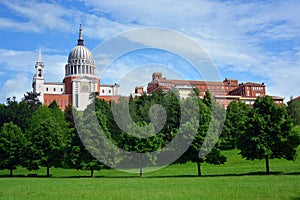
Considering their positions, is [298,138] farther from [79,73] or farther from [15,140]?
[79,73]

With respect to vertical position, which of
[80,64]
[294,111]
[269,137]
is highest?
[80,64]

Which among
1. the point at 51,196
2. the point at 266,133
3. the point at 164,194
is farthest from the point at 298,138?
the point at 51,196

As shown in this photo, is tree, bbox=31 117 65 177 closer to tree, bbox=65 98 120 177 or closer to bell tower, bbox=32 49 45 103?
tree, bbox=65 98 120 177

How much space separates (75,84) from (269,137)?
119755mm

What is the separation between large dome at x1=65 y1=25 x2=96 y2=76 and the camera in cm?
15525

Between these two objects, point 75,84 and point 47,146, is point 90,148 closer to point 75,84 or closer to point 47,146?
point 47,146

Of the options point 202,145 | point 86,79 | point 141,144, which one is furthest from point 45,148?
point 86,79

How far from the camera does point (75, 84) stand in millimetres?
150625

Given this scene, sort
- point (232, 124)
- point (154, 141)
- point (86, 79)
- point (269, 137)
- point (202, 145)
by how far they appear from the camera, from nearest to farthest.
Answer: point (269, 137)
point (202, 145)
point (154, 141)
point (232, 124)
point (86, 79)

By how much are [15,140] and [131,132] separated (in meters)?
18.2

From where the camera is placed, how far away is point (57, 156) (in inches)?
1913

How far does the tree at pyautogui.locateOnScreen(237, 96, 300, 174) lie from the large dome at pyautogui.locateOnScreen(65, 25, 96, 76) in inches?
4759

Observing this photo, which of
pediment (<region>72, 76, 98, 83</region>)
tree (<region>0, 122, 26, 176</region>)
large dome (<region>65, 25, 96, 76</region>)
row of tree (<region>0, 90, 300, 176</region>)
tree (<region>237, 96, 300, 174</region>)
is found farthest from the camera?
large dome (<region>65, 25, 96, 76</region>)

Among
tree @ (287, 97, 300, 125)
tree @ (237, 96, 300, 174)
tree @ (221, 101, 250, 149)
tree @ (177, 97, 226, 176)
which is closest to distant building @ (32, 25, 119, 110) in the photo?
tree @ (287, 97, 300, 125)
